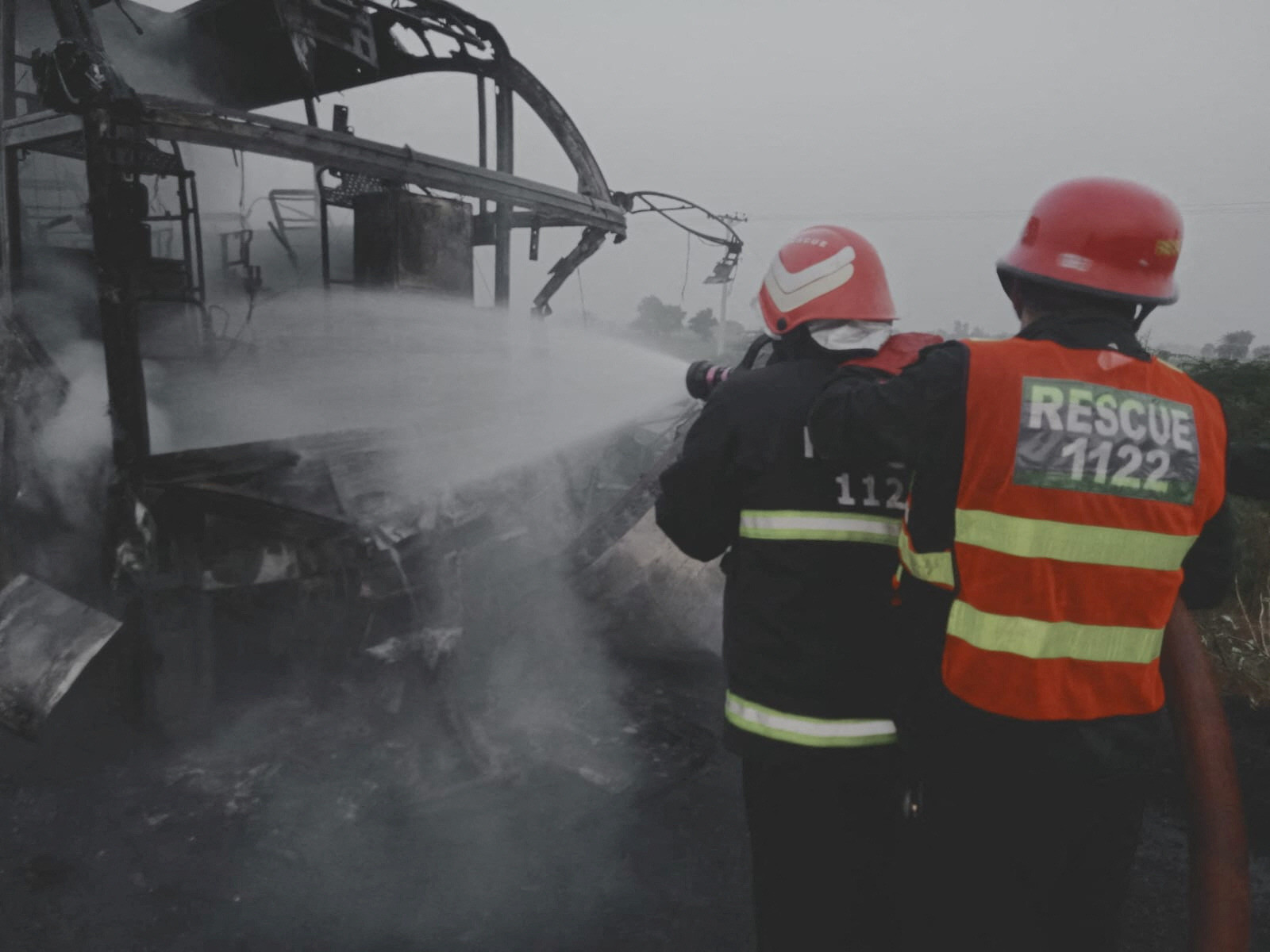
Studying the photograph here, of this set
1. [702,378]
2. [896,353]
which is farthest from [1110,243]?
[702,378]

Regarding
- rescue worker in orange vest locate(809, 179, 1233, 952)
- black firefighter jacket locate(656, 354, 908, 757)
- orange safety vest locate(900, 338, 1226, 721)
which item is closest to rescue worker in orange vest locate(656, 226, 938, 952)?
black firefighter jacket locate(656, 354, 908, 757)

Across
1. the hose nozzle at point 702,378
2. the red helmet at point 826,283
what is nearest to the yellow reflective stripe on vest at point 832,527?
the red helmet at point 826,283

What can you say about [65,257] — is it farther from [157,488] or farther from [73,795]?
[73,795]

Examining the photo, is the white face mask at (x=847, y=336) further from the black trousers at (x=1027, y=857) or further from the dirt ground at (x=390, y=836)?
the dirt ground at (x=390, y=836)

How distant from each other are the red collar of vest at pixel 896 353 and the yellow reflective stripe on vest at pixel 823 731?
935mm

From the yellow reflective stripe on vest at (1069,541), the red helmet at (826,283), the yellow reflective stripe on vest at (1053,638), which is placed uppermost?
the red helmet at (826,283)

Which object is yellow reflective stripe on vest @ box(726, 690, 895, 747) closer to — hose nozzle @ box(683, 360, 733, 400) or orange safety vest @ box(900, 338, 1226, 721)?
orange safety vest @ box(900, 338, 1226, 721)

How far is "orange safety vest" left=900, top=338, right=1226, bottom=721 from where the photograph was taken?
1.65m

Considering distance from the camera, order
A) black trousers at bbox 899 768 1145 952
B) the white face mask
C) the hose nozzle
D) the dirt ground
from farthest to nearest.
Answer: the dirt ground < the hose nozzle < the white face mask < black trousers at bbox 899 768 1145 952

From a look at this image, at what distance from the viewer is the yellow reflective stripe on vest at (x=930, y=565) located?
70.0 inches

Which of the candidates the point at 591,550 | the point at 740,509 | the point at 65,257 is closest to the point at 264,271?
the point at 65,257

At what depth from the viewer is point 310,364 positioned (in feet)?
22.0

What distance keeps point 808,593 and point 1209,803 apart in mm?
1363

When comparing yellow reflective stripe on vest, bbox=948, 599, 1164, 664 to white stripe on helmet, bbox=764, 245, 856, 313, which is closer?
yellow reflective stripe on vest, bbox=948, 599, 1164, 664
